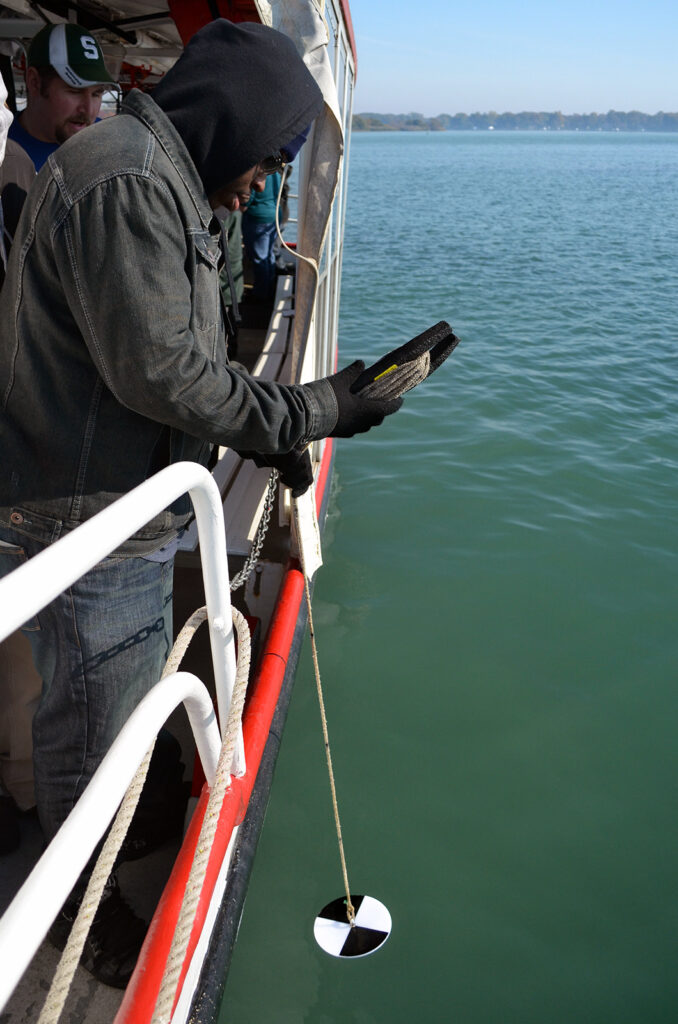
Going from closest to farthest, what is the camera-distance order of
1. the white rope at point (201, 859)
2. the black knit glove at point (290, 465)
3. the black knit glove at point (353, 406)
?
the white rope at point (201, 859), the black knit glove at point (353, 406), the black knit glove at point (290, 465)

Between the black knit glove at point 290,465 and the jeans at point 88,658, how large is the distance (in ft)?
2.07

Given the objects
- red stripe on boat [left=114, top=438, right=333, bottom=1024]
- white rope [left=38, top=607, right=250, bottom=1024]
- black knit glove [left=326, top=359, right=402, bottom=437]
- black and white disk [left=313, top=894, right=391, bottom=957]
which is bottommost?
black and white disk [left=313, top=894, right=391, bottom=957]

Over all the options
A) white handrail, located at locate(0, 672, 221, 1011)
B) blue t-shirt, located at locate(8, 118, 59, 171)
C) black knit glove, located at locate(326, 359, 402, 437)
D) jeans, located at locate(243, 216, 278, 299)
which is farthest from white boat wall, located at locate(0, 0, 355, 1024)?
jeans, located at locate(243, 216, 278, 299)

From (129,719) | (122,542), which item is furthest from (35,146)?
(129,719)

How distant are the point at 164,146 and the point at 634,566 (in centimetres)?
472

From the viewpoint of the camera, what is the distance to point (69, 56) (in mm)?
2652

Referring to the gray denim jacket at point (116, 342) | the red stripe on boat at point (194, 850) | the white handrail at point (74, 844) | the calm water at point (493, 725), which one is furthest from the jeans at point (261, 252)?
the white handrail at point (74, 844)

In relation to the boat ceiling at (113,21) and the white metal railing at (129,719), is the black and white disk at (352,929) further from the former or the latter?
the boat ceiling at (113,21)

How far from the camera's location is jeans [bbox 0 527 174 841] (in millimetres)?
1645

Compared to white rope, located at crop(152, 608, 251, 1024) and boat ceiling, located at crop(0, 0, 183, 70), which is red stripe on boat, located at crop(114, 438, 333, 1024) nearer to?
white rope, located at crop(152, 608, 251, 1024)

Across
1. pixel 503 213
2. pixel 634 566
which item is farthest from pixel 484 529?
pixel 503 213

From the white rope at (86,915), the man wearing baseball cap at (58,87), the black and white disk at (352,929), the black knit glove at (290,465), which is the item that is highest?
the man wearing baseball cap at (58,87)

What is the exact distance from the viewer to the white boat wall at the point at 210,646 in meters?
0.93

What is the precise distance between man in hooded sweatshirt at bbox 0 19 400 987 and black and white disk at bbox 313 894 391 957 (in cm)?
137
